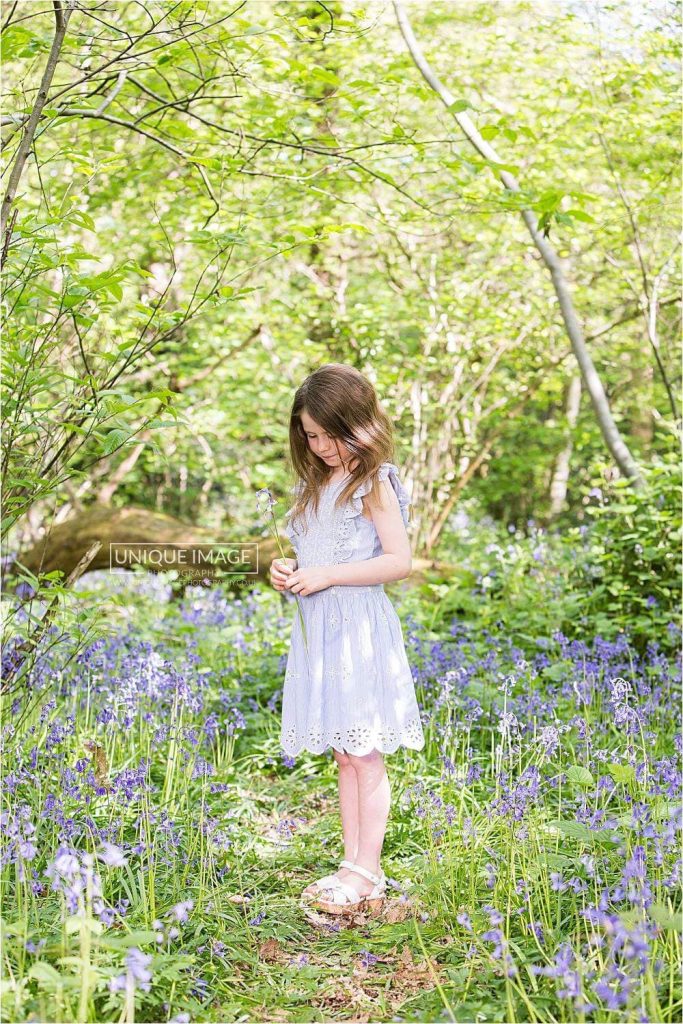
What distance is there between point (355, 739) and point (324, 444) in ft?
2.94

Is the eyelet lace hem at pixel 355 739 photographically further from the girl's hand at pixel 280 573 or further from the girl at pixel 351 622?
the girl's hand at pixel 280 573

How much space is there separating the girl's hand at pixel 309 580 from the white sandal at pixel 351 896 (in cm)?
85

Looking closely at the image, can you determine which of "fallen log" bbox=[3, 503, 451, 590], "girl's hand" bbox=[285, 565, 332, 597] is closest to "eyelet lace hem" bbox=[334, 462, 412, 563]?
"girl's hand" bbox=[285, 565, 332, 597]

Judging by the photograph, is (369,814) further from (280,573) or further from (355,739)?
(280,573)

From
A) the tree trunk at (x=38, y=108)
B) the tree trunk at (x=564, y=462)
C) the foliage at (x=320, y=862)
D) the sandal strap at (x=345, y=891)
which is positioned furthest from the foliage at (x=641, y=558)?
the tree trunk at (x=564, y=462)

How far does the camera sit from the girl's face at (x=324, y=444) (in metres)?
2.66

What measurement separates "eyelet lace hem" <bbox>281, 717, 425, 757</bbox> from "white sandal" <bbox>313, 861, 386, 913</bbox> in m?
0.37

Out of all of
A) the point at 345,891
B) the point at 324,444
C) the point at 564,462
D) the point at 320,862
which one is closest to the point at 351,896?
the point at 345,891

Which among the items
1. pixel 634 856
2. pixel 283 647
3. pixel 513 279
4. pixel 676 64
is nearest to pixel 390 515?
pixel 634 856

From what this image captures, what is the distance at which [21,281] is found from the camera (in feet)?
8.15

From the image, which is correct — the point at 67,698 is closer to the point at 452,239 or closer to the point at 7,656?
the point at 7,656

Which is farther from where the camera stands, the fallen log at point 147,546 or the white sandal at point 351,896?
the fallen log at point 147,546

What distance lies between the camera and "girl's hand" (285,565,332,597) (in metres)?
2.57

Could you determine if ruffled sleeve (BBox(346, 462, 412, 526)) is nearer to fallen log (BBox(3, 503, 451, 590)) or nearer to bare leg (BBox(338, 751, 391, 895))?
bare leg (BBox(338, 751, 391, 895))
